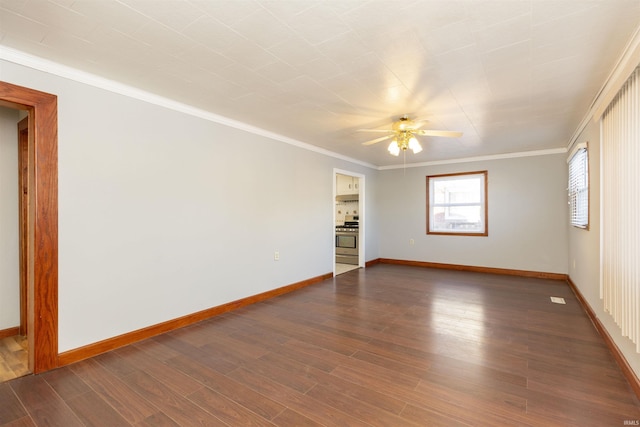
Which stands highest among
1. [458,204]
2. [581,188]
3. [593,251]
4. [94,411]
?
[581,188]

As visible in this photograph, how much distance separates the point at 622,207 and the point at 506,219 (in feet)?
12.8

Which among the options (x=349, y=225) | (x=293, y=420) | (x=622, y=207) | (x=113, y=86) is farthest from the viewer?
(x=349, y=225)

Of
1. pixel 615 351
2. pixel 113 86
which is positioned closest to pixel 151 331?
pixel 113 86

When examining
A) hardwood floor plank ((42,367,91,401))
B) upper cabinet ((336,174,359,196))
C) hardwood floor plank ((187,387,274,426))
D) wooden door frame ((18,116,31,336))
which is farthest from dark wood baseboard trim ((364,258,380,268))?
wooden door frame ((18,116,31,336))

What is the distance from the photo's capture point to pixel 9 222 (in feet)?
9.82

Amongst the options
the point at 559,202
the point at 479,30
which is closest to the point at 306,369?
the point at 479,30

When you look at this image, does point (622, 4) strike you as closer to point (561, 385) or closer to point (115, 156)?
point (561, 385)

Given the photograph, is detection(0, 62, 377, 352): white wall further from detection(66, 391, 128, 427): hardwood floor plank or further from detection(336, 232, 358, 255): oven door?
detection(336, 232, 358, 255): oven door

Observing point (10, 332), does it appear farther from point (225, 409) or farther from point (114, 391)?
point (225, 409)

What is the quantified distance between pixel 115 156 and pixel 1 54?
0.94 meters

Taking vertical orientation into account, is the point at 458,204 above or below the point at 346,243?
above

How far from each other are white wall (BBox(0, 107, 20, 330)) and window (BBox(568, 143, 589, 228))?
20.4 feet

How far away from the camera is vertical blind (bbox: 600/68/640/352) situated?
1919mm

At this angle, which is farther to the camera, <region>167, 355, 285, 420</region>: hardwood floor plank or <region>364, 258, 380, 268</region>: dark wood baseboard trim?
<region>364, 258, 380, 268</region>: dark wood baseboard trim
